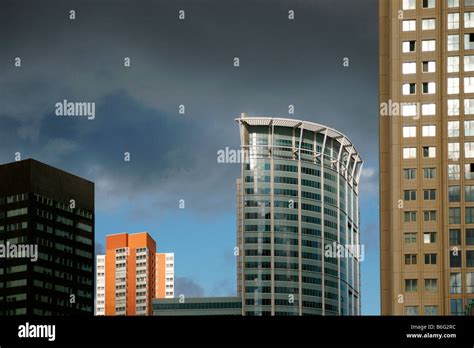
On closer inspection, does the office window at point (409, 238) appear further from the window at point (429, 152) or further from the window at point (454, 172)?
the window at point (429, 152)

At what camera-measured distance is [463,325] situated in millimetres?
25062

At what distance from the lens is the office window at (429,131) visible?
136 m

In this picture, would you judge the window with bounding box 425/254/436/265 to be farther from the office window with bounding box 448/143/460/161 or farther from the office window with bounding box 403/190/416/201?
the office window with bounding box 448/143/460/161

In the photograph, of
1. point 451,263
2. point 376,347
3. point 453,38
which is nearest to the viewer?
point 376,347

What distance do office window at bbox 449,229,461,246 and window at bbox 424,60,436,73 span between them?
27086 mm

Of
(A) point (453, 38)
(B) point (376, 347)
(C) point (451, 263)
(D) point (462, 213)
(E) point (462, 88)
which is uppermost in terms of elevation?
(A) point (453, 38)

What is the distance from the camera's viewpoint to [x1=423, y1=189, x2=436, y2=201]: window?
133 meters

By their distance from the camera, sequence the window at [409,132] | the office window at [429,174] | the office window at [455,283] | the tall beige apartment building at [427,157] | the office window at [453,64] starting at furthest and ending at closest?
the office window at [453,64] → the window at [409,132] → the office window at [429,174] → the tall beige apartment building at [427,157] → the office window at [455,283]

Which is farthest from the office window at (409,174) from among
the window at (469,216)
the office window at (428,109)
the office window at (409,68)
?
the office window at (409,68)

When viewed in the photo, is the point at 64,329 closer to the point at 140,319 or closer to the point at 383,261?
the point at 140,319

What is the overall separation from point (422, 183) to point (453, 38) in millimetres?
25323

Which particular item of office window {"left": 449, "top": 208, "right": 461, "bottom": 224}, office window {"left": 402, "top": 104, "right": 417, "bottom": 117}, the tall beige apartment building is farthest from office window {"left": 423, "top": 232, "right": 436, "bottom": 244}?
office window {"left": 402, "top": 104, "right": 417, "bottom": 117}

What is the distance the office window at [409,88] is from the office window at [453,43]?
8.75 metres

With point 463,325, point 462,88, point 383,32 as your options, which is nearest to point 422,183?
point 462,88
